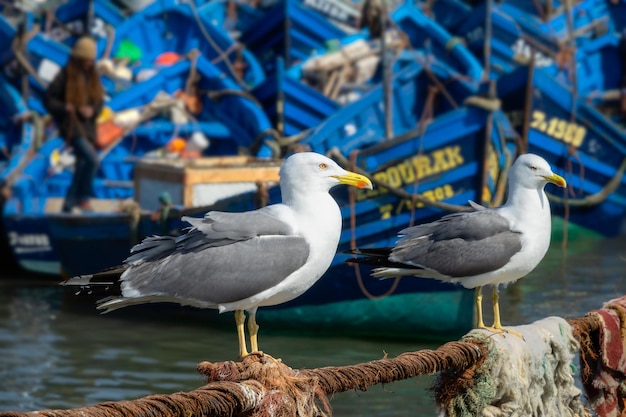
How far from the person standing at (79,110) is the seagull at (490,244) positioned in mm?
7201

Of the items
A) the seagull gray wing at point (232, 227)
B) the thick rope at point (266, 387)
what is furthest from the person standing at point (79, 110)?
the thick rope at point (266, 387)

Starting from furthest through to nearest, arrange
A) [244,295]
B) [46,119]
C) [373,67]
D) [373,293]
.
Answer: [373,67] → [46,119] → [373,293] → [244,295]

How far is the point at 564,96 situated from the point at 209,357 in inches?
228

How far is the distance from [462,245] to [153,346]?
450 cm

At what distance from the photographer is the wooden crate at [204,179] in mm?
10195

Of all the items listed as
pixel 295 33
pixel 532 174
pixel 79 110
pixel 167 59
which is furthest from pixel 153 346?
pixel 295 33

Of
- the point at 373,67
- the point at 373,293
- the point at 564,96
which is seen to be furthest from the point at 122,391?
the point at 373,67

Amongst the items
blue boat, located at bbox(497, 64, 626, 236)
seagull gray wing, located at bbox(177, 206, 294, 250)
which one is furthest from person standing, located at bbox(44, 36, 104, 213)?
seagull gray wing, located at bbox(177, 206, 294, 250)

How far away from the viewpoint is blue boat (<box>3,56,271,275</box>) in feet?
39.8

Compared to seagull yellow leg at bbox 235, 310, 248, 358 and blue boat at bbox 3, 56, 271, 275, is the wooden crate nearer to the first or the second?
blue boat at bbox 3, 56, 271, 275

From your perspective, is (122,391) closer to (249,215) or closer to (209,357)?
(209,357)

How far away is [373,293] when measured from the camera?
9219 millimetres

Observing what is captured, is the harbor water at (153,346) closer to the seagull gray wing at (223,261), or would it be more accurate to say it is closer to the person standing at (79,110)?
Result: the person standing at (79,110)

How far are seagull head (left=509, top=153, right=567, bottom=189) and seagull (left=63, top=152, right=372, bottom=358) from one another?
981 mm
